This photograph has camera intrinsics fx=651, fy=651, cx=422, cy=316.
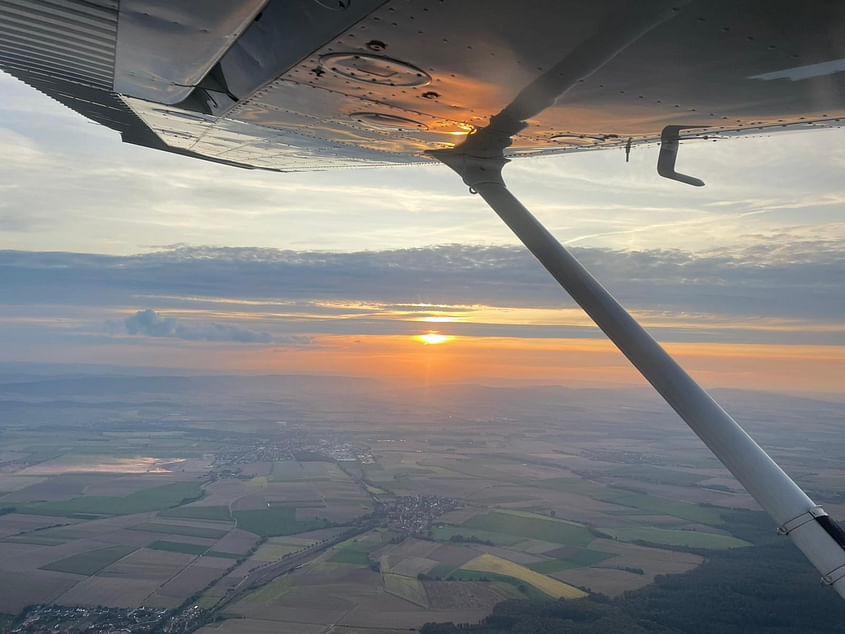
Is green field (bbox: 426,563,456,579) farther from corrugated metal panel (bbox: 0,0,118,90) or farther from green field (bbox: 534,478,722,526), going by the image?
corrugated metal panel (bbox: 0,0,118,90)

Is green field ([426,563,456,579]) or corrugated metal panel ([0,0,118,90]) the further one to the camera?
green field ([426,563,456,579])

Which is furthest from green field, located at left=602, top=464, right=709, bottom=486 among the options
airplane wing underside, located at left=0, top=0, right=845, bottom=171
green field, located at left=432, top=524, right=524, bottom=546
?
airplane wing underside, located at left=0, top=0, right=845, bottom=171

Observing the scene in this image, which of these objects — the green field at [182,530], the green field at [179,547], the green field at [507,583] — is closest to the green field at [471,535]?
the green field at [507,583]

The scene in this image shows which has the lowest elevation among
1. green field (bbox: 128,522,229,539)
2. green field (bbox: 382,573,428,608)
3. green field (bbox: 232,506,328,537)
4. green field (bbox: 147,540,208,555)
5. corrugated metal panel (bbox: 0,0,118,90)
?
green field (bbox: 128,522,229,539)

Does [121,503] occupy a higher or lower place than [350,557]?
lower

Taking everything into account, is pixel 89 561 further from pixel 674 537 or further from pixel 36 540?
pixel 674 537

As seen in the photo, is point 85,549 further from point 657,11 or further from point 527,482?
point 657,11

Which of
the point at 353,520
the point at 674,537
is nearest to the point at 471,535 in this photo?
the point at 353,520

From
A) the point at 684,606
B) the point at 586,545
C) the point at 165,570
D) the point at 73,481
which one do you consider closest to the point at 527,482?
the point at 586,545
